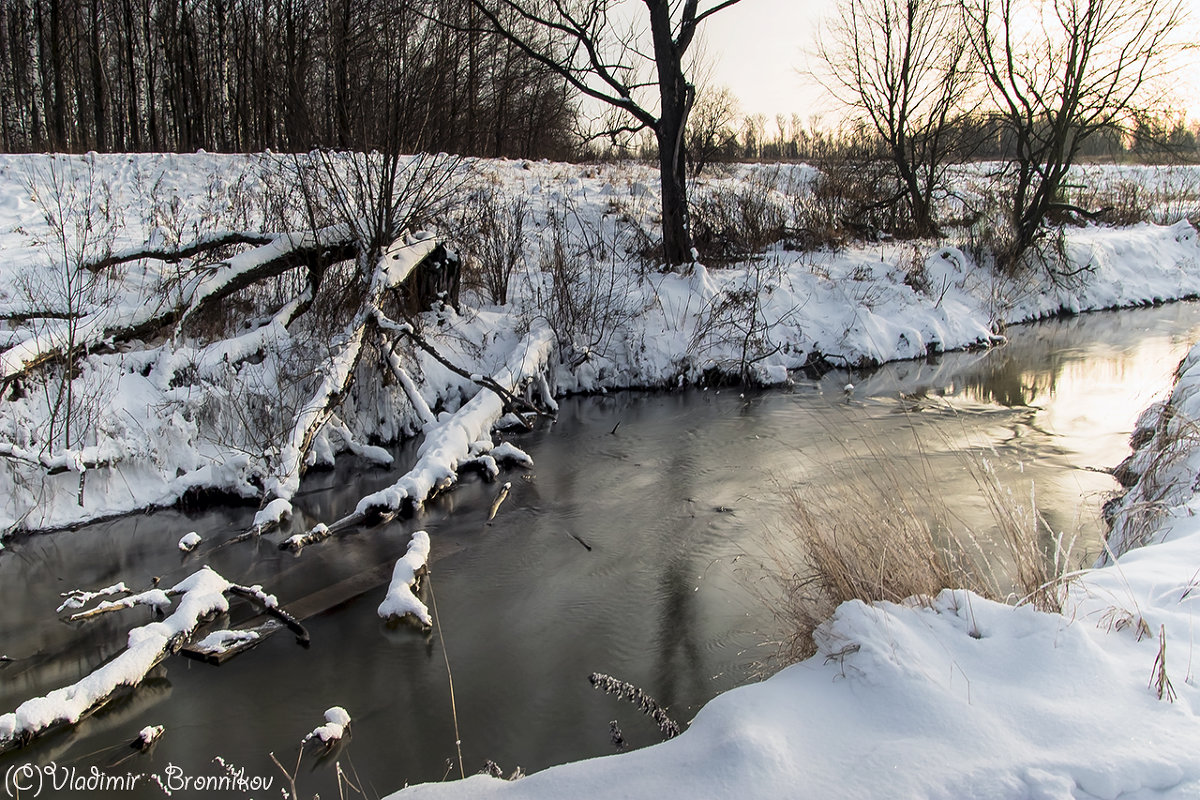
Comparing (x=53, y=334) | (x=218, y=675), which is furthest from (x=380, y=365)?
(x=218, y=675)

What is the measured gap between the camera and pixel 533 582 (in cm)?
565

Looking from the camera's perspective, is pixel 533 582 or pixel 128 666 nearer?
pixel 128 666

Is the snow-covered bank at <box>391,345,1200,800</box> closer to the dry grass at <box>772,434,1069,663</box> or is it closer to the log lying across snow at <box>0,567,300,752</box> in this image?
the dry grass at <box>772,434,1069,663</box>

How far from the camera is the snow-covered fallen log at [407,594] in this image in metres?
4.95

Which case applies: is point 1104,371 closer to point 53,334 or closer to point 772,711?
point 772,711

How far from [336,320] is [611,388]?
13.9ft

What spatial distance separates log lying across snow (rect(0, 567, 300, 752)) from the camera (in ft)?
12.4

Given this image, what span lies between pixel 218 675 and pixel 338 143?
23.5 ft

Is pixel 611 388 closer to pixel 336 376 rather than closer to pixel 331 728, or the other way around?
pixel 336 376

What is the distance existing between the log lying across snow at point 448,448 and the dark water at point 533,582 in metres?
0.17

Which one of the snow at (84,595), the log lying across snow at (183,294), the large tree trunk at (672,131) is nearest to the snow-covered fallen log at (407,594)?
the snow at (84,595)

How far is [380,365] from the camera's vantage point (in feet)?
28.7

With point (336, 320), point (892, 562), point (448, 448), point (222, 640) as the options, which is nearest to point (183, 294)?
point (336, 320)

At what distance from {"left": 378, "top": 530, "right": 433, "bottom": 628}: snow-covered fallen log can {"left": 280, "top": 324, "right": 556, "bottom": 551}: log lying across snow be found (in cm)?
111
